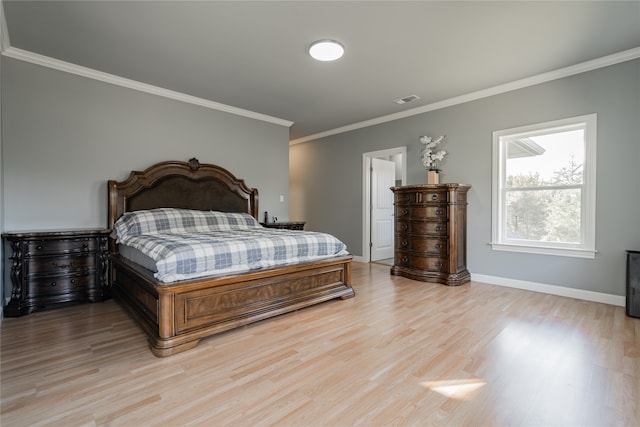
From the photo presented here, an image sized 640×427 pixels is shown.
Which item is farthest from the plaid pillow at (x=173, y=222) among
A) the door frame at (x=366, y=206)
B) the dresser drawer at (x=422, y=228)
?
the door frame at (x=366, y=206)

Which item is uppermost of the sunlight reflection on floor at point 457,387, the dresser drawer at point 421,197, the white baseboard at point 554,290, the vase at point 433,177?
the vase at point 433,177

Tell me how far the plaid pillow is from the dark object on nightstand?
4246 millimetres

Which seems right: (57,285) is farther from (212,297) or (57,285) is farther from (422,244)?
(422,244)

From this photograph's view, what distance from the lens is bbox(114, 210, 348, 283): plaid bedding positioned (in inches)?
91.6

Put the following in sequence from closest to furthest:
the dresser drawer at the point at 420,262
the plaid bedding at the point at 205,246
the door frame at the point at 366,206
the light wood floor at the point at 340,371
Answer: the light wood floor at the point at 340,371, the plaid bedding at the point at 205,246, the dresser drawer at the point at 420,262, the door frame at the point at 366,206

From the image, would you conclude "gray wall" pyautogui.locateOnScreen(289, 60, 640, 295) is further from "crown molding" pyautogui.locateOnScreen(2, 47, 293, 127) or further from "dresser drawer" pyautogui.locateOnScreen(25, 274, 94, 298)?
"dresser drawer" pyautogui.locateOnScreen(25, 274, 94, 298)

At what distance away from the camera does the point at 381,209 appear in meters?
6.12

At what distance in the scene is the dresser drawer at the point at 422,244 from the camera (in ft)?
13.7

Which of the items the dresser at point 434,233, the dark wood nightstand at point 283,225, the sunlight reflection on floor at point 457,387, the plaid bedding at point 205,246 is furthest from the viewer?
the dark wood nightstand at point 283,225

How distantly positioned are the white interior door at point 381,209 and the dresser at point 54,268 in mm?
4285

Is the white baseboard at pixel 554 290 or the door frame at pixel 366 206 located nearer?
the white baseboard at pixel 554 290

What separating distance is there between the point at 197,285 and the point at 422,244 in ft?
10.2

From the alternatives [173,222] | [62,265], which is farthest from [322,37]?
[62,265]

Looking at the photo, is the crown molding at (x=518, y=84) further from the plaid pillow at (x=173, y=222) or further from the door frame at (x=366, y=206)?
the plaid pillow at (x=173, y=222)
